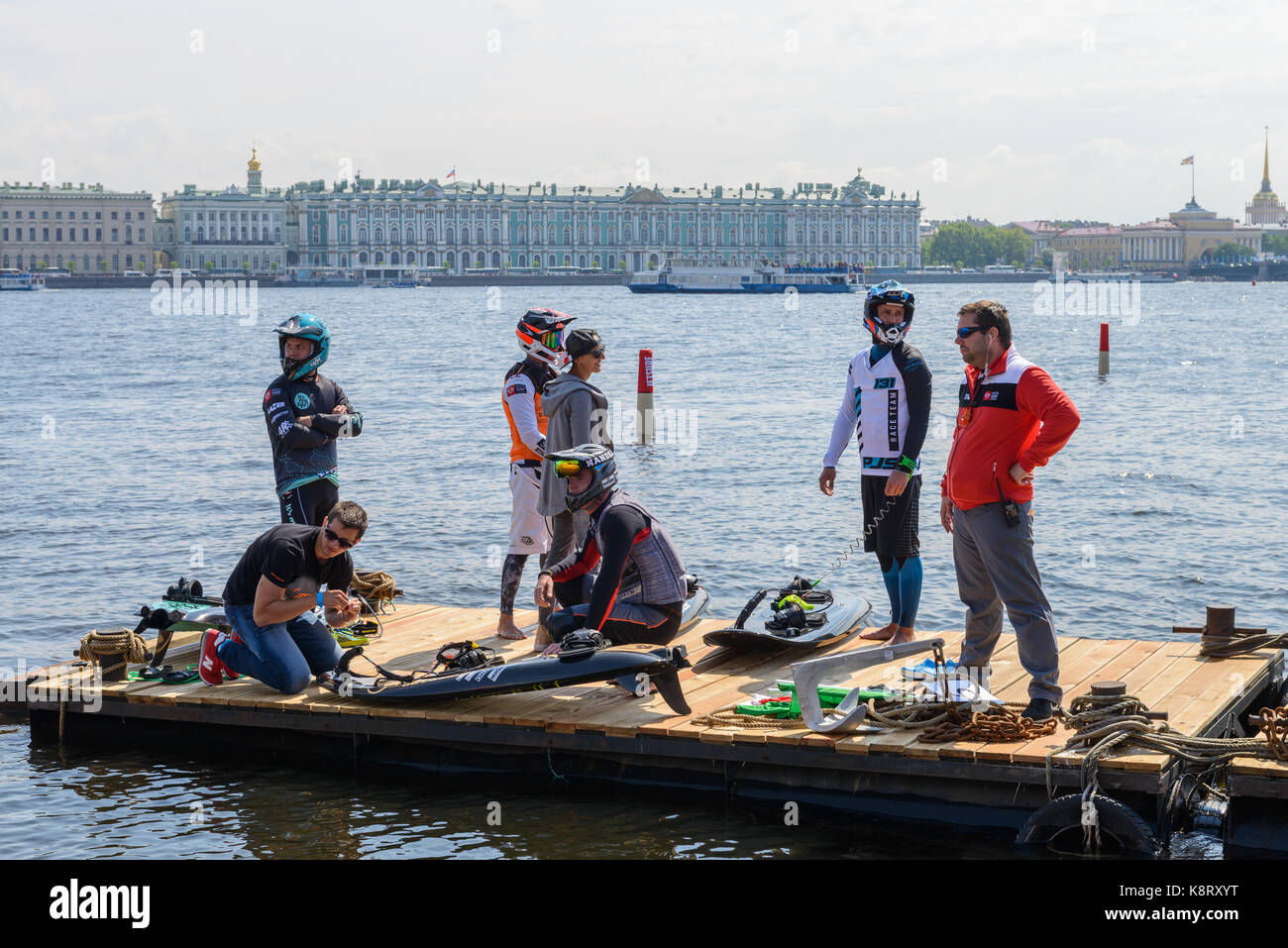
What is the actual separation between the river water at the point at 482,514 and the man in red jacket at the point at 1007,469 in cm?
99

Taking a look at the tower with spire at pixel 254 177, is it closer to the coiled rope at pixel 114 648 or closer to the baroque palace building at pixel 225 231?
the baroque palace building at pixel 225 231

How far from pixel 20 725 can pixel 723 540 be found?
9.27 metres

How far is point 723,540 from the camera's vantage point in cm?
1744

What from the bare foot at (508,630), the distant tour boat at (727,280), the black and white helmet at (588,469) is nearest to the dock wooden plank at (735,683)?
the black and white helmet at (588,469)

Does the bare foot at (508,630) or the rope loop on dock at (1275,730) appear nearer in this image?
the rope loop on dock at (1275,730)

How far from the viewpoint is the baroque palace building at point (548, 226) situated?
18275cm

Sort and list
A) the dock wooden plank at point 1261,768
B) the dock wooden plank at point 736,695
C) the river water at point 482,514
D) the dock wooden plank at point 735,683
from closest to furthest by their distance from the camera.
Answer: the dock wooden plank at point 1261,768, the dock wooden plank at point 736,695, the dock wooden plank at point 735,683, the river water at point 482,514

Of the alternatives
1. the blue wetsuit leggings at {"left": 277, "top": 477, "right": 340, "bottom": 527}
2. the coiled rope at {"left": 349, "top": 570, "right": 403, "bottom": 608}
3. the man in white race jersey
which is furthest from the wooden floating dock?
the blue wetsuit leggings at {"left": 277, "top": 477, "right": 340, "bottom": 527}

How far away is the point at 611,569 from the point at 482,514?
12279 mm

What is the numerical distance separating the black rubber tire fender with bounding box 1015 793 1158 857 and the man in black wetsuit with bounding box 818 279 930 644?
207 cm

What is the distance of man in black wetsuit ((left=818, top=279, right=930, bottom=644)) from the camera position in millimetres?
8523

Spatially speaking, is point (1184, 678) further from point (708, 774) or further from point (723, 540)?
point (723, 540)

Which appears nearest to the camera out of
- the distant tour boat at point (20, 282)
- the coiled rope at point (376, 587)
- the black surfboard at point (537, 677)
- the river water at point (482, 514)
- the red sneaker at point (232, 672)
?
the black surfboard at point (537, 677)
